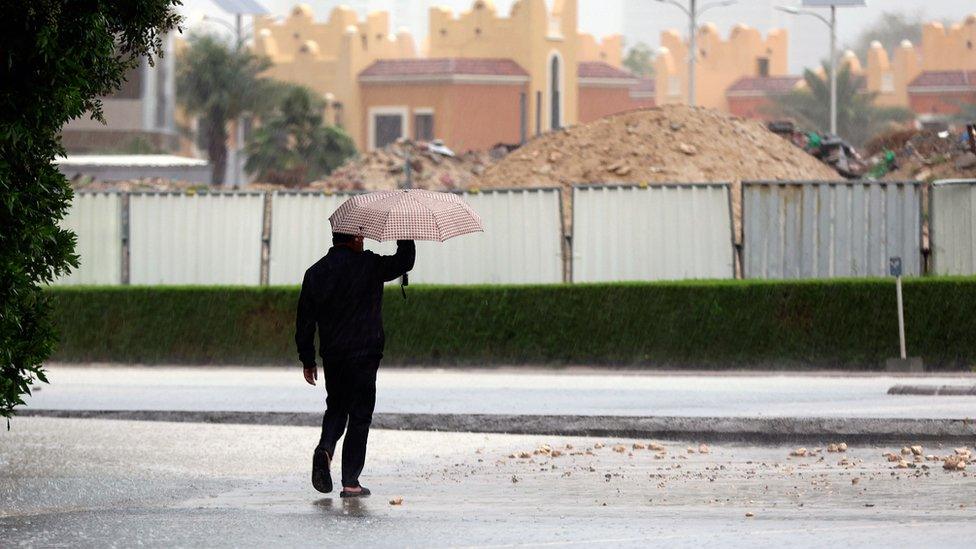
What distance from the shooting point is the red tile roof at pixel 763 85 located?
112 m

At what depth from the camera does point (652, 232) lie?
974 inches

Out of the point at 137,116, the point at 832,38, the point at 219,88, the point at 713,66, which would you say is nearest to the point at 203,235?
the point at 832,38

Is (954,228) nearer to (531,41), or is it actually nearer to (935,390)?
(935,390)

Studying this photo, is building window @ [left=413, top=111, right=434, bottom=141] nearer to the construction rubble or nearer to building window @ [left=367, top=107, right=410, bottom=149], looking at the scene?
building window @ [left=367, top=107, right=410, bottom=149]

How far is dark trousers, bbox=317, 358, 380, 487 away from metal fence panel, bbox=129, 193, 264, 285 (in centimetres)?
1548

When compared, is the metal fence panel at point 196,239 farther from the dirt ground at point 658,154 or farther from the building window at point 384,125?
the building window at point 384,125

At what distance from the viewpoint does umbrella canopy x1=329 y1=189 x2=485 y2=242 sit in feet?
33.4

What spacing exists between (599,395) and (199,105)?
7243cm

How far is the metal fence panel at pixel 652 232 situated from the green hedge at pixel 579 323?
2404 mm

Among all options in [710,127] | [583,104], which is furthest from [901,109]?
[710,127]

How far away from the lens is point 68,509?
10.0 meters

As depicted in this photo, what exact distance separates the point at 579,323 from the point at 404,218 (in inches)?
478

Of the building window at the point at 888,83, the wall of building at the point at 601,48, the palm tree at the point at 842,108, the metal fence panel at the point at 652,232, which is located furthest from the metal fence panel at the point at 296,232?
the wall of building at the point at 601,48

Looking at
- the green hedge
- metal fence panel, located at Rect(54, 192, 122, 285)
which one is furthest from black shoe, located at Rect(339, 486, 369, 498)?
metal fence panel, located at Rect(54, 192, 122, 285)
